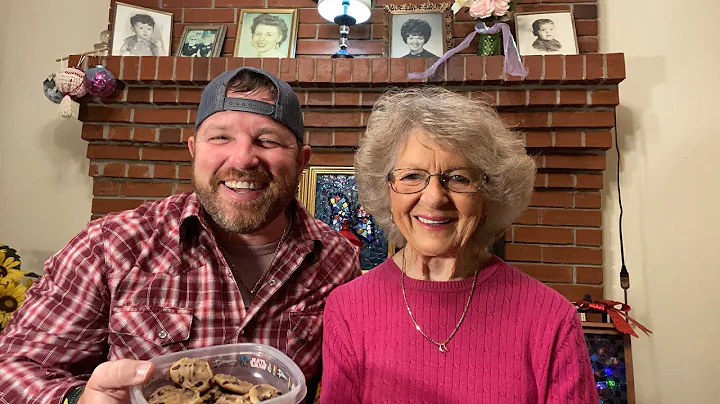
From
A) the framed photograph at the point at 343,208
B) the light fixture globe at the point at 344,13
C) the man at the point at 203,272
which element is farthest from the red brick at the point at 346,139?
the man at the point at 203,272

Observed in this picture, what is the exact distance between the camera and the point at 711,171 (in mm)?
2336

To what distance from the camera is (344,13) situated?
2.33m

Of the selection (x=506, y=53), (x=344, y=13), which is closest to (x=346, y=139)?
(x=344, y=13)

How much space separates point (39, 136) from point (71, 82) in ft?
2.08

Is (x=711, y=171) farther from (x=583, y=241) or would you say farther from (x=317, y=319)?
(x=317, y=319)

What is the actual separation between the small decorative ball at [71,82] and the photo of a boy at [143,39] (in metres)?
0.32

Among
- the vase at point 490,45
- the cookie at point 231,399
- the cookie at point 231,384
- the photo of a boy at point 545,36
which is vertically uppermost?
the photo of a boy at point 545,36

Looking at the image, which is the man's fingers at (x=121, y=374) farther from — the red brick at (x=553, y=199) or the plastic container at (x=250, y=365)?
the red brick at (x=553, y=199)

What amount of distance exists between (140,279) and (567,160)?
1.96m

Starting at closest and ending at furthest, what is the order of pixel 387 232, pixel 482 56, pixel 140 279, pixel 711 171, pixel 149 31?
pixel 140 279, pixel 387 232, pixel 482 56, pixel 711 171, pixel 149 31

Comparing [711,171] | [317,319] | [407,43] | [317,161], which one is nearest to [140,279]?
[317,319]

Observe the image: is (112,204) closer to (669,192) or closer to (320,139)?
(320,139)

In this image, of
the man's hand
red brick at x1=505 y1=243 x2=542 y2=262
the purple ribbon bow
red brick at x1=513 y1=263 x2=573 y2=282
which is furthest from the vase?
the man's hand

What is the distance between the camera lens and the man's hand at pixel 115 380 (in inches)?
28.1
